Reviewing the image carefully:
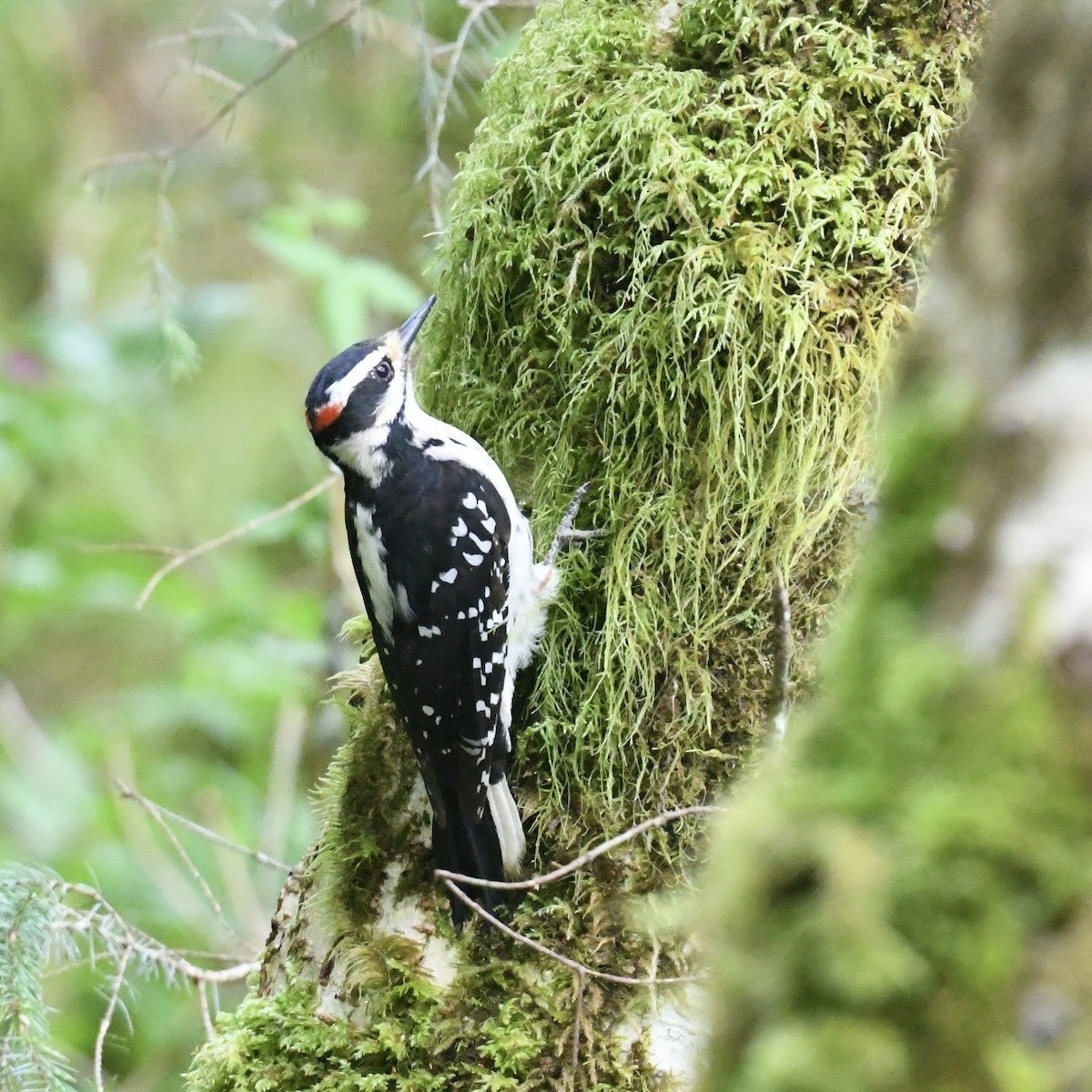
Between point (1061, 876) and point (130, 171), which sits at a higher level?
point (130, 171)

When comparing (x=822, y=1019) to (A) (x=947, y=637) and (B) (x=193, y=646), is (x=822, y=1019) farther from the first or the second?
(B) (x=193, y=646)

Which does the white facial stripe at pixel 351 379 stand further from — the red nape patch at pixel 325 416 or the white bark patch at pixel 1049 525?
the white bark patch at pixel 1049 525

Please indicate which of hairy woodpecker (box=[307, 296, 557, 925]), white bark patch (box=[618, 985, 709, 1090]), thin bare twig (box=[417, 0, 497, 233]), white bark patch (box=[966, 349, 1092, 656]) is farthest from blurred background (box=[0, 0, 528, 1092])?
white bark patch (box=[966, 349, 1092, 656])

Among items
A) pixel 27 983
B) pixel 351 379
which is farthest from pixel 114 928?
pixel 351 379

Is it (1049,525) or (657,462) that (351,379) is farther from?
(1049,525)

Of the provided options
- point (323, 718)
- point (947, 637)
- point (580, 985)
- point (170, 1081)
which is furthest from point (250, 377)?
point (947, 637)

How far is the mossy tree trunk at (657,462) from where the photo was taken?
2.08 meters

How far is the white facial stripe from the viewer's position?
2.82m

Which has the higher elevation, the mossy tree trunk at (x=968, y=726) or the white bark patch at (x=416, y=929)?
the white bark patch at (x=416, y=929)

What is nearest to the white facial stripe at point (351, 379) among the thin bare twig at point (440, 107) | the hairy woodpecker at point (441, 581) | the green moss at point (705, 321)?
the hairy woodpecker at point (441, 581)

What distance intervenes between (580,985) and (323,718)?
268 centimetres

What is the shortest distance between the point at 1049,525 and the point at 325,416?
2.23m

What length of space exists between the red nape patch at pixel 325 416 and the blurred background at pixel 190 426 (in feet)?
1.27

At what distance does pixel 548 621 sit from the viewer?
7.96 ft
